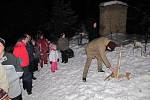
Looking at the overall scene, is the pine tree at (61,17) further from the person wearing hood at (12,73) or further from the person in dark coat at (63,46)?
the person wearing hood at (12,73)

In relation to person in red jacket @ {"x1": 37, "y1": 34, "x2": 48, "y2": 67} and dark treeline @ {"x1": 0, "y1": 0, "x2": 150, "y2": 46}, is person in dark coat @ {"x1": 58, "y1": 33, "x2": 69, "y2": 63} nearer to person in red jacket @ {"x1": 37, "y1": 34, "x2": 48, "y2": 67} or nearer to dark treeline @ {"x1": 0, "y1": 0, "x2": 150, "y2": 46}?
person in red jacket @ {"x1": 37, "y1": 34, "x2": 48, "y2": 67}

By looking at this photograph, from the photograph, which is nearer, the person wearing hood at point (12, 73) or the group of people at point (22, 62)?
the group of people at point (22, 62)

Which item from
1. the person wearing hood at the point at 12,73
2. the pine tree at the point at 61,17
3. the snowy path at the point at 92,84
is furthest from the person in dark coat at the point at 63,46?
the pine tree at the point at 61,17

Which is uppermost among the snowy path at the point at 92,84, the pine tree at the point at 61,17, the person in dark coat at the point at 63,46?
the pine tree at the point at 61,17

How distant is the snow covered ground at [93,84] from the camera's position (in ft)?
33.7

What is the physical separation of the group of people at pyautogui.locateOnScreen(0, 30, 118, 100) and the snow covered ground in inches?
15.6

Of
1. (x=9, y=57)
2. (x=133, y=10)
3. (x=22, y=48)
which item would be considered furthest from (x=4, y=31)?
(x=9, y=57)

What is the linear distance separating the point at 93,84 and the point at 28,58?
7.74ft

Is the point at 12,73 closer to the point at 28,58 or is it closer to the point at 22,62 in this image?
the point at 22,62

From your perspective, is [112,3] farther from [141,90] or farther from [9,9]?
[9,9]

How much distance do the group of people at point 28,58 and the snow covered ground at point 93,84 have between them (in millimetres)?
396

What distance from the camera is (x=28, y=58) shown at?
429 inches

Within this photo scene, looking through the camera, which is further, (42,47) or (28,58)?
(42,47)

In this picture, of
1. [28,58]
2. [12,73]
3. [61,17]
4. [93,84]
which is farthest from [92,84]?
[61,17]
